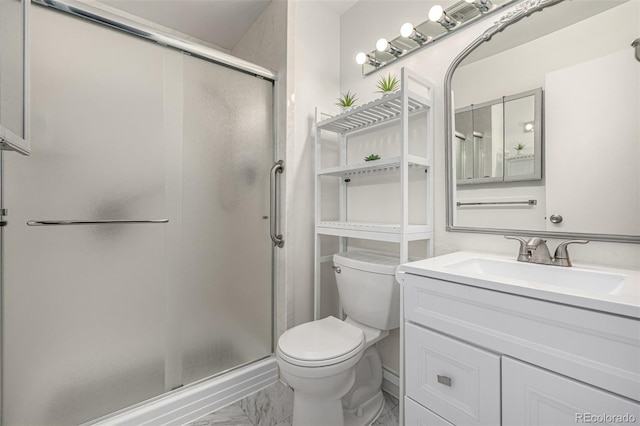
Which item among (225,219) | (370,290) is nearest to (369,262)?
(370,290)

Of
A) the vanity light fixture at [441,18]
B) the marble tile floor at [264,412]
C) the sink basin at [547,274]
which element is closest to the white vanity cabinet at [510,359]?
the sink basin at [547,274]

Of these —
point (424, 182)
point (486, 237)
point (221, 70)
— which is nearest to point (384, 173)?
point (424, 182)

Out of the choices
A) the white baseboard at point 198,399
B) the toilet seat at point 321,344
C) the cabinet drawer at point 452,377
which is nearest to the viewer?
the cabinet drawer at point 452,377

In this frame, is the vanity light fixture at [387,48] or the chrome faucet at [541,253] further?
the vanity light fixture at [387,48]

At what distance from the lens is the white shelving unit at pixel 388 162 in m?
1.27

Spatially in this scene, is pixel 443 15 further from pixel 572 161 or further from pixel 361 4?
pixel 572 161

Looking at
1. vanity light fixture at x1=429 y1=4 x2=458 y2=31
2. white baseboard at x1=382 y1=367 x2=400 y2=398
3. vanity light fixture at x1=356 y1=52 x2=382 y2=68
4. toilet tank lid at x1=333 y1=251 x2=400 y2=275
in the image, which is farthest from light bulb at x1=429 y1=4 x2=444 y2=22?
white baseboard at x1=382 y1=367 x2=400 y2=398

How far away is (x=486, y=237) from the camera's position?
1221 mm

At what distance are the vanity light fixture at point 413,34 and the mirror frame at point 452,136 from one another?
0.23 metres

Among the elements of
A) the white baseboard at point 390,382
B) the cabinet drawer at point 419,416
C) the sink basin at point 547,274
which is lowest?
the white baseboard at point 390,382

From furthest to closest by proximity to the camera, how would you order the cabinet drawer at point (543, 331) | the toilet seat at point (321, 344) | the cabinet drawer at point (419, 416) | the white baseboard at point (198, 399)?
1. the white baseboard at point (198, 399)
2. the toilet seat at point (321, 344)
3. the cabinet drawer at point (419, 416)
4. the cabinet drawer at point (543, 331)

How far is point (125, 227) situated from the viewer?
51.0 inches

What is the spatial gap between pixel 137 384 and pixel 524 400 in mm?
1565

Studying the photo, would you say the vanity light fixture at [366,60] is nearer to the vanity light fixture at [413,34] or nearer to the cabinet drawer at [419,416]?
the vanity light fixture at [413,34]
